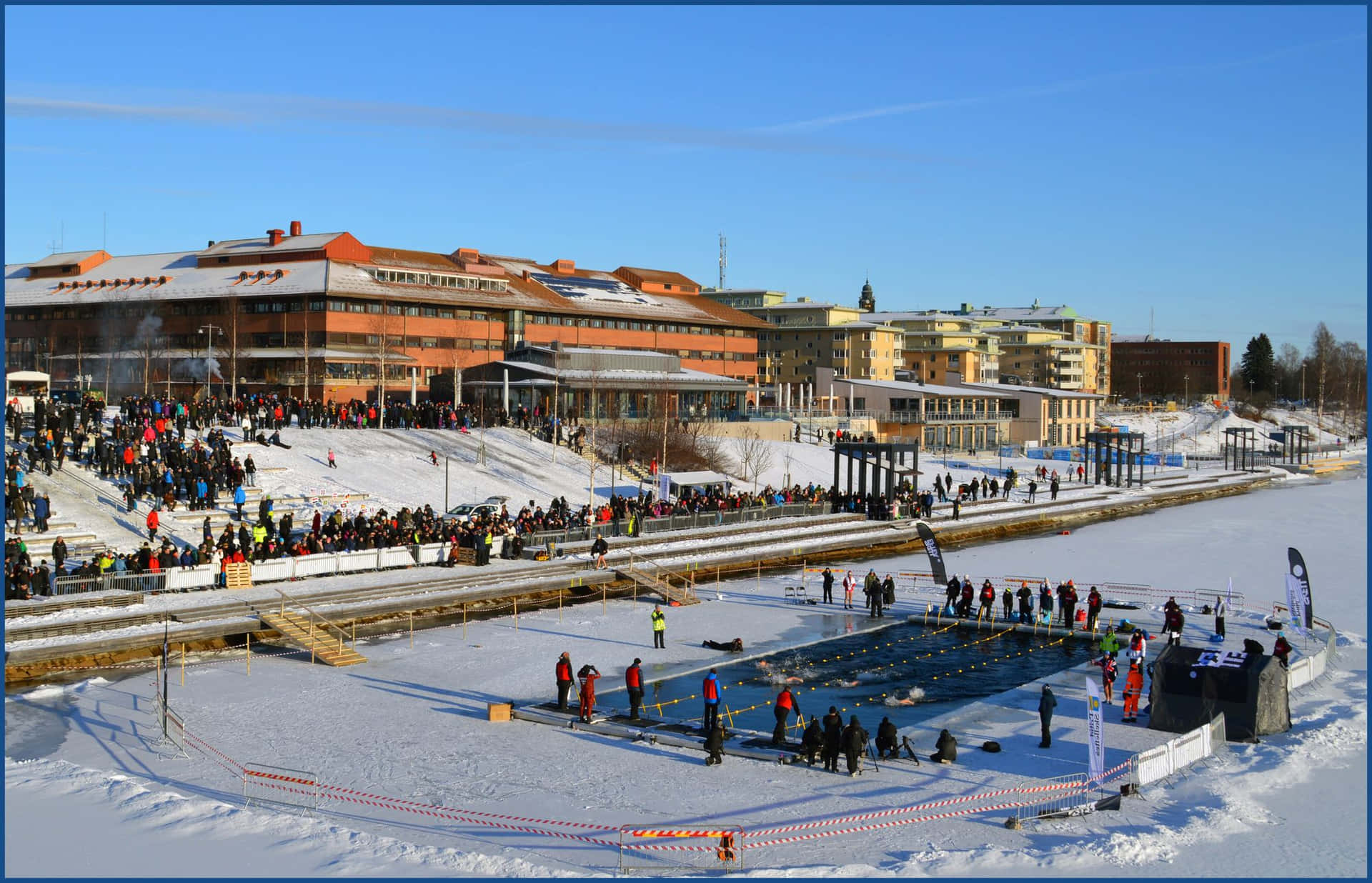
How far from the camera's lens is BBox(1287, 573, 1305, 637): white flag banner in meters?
29.8

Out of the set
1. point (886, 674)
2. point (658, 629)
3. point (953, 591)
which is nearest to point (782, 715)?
point (886, 674)

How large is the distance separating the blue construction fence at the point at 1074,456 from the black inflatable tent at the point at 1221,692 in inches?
2725

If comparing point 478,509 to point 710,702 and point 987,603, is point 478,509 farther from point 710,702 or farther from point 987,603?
point 710,702

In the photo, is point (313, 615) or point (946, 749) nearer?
point (946, 749)

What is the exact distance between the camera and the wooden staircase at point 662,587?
118 feet

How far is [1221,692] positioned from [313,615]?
19.6m

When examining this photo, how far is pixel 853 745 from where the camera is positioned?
19172 millimetres

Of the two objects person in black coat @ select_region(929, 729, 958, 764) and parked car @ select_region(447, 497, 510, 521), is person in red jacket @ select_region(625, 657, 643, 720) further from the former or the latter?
parked car @ select_region(447, 497, 510, 521)

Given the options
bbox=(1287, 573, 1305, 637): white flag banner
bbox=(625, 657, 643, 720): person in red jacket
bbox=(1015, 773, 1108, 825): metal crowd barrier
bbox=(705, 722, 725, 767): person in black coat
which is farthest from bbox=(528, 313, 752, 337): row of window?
bbox=(1015, 773, 1108, 825): metal crowd barrier

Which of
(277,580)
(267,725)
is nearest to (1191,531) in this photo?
(277,580)

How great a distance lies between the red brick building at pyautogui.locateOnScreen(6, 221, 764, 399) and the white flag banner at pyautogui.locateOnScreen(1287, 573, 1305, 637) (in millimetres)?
44982

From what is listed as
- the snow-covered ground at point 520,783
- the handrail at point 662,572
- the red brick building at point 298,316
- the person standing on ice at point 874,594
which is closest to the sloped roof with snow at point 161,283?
the red brick building at point 298,316

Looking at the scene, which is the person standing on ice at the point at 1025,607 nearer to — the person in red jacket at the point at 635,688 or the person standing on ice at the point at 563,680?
the person in red jacket at the point at 635,688

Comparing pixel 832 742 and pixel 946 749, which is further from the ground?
pixel 832 742
